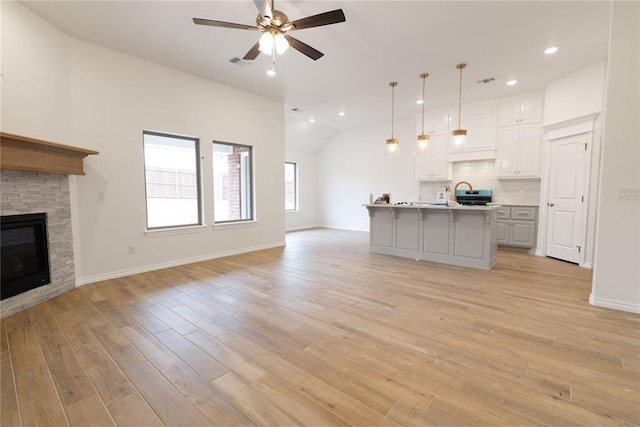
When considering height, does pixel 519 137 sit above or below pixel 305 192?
above

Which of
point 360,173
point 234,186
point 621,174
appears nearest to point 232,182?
point 234,186

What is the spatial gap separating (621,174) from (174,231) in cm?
579

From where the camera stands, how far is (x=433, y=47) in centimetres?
379

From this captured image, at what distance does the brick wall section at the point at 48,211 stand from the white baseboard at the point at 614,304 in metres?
5.99

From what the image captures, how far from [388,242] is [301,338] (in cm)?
348

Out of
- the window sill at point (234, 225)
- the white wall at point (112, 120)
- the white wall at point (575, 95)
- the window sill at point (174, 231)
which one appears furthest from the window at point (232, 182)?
the white wall at point (575, 95)

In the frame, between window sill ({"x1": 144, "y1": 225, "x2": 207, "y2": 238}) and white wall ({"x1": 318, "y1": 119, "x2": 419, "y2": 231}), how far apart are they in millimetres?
5108

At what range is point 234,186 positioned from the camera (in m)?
5.75

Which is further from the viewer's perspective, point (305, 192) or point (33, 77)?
point (305, 192)

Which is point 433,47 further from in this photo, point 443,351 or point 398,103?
point 443,351

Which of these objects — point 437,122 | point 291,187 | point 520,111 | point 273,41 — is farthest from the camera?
point 291,187

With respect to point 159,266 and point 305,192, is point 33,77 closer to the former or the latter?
point 159,266

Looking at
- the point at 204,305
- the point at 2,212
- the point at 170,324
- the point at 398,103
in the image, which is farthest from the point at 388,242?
the point at 2,212

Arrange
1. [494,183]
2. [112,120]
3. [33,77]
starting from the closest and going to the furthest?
[33,77] < [112,120] < [494,183]
